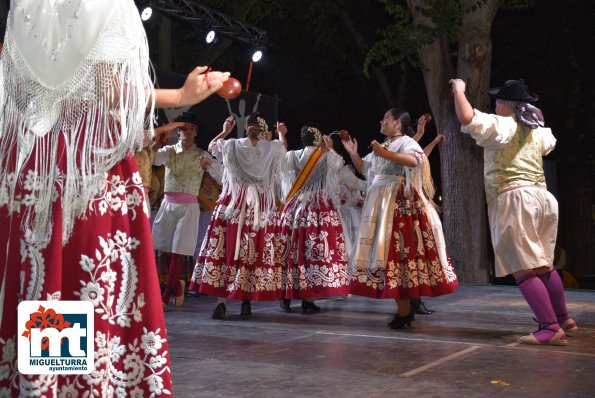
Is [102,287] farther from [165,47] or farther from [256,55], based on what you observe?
[165,47]

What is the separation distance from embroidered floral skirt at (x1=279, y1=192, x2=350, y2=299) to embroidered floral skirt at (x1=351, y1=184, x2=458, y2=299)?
975 millimetres

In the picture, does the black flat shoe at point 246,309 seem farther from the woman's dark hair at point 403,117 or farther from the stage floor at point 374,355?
the woman's dark hair at point 403,117

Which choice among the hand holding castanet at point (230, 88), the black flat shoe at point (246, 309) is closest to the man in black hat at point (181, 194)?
the black flat shoe at point (246, 309)

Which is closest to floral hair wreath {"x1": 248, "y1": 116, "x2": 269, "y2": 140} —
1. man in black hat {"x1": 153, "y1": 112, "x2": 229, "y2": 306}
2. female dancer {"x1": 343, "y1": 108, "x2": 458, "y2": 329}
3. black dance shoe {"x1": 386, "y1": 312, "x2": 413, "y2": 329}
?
man in black hat {"x1": 153, "y1": 112, "x2": 229, "y2": 306}

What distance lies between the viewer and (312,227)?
7547 millimetres

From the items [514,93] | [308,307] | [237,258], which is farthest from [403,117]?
[308,307]

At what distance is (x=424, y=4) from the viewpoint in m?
10.5

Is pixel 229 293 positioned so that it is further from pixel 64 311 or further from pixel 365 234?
pixel 64 311

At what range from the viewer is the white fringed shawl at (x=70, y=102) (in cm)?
249

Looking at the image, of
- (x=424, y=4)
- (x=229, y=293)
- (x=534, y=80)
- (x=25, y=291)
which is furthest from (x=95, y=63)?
(x=534, y=80)

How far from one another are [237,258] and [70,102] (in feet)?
15.3

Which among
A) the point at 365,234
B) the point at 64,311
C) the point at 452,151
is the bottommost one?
the point at 64,311

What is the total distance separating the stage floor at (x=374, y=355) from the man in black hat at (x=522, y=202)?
35 cm

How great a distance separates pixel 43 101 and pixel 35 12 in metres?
0.27
